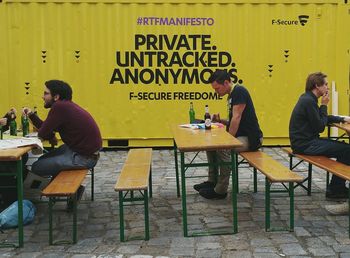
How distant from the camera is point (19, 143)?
16.2ft

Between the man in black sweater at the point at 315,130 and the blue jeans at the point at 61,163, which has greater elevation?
the man in black sweater at the point at 315,130

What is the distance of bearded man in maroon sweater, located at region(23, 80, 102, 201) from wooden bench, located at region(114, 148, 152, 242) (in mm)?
453

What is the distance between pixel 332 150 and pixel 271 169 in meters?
1.06

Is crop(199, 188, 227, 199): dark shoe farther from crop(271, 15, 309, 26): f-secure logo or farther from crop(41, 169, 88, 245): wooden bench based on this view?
crop(271, 15, 309, 26): f-secure logo

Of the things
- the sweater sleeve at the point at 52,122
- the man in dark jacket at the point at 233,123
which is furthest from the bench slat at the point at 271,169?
the sweater sleeve at the point at 52,122

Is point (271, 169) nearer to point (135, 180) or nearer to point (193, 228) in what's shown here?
point (193, 228)

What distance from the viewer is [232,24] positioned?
31.4 ft

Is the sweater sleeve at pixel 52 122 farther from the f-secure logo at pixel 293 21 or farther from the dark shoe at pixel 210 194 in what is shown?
the f-secure logo at pixel 293 21

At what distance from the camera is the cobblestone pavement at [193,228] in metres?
4.31

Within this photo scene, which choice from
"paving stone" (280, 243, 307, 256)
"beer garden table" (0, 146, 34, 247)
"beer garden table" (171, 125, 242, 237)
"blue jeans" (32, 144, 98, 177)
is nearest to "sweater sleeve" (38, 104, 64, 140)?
"blue jeans" (32, 144, 98, 177)

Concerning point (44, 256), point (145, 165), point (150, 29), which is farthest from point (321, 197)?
point (150, 29)

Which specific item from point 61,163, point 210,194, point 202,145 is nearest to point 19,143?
point 61,163

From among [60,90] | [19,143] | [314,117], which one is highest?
[60,90]

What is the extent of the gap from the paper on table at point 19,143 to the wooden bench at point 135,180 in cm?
89
